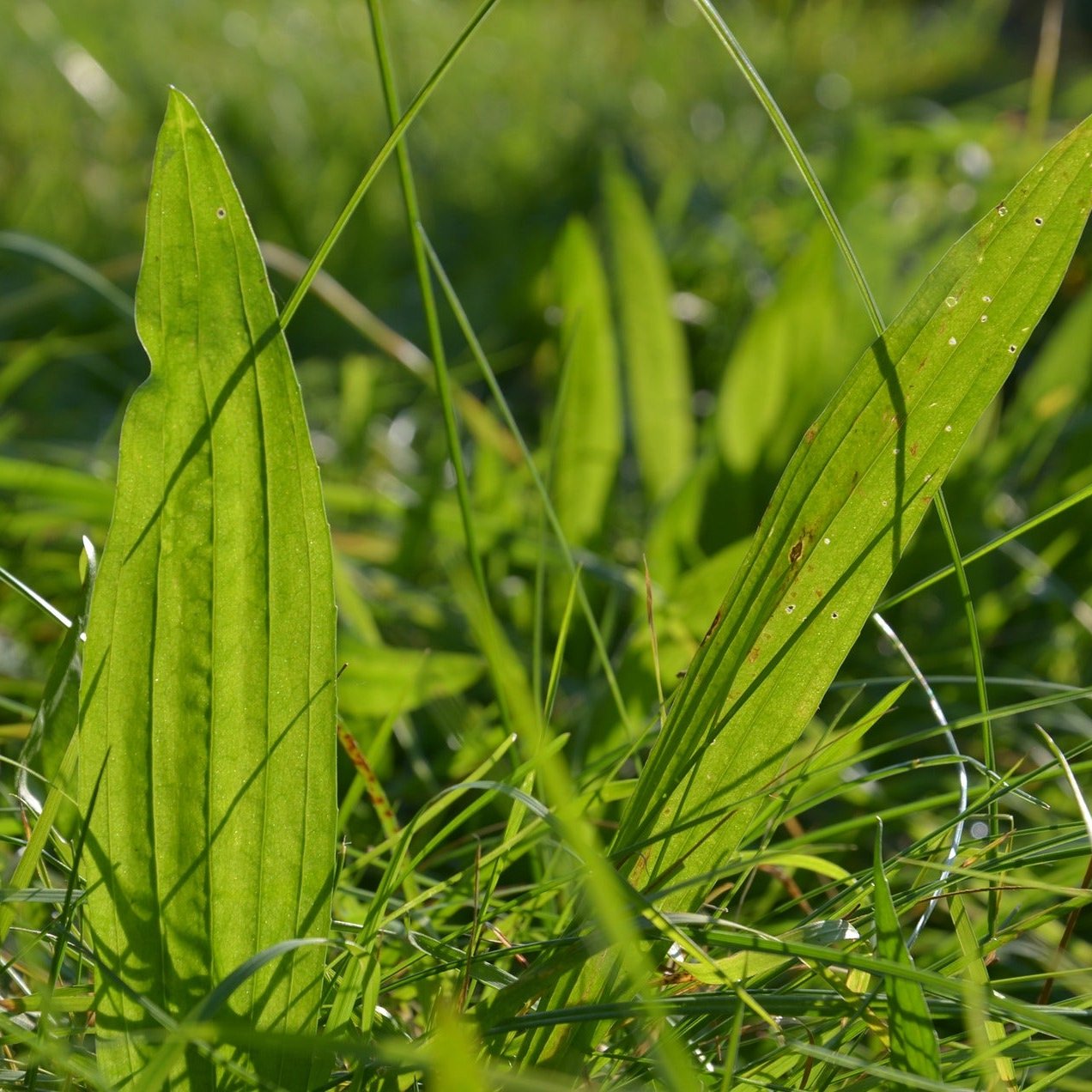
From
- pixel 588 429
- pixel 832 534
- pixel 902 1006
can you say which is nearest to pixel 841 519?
pixel 832 534

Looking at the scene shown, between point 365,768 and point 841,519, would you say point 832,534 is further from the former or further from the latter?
point 365,768

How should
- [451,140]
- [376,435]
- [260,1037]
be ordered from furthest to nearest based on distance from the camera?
[451,140] → [376,435] → [260,1037]

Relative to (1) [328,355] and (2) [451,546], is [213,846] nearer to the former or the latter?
(2) [451,546]

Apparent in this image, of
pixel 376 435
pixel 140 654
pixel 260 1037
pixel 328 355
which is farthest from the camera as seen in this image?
pixel 328 355

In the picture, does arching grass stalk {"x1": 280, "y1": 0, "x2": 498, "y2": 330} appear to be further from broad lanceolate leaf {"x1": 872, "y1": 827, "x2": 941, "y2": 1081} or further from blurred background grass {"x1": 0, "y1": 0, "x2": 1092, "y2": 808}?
broad lanceolate leaf {"x1": 872, "y1": 827, "x2": 941, "y2": 1081}

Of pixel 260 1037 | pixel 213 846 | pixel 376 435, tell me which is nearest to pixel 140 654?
pixel 213 846

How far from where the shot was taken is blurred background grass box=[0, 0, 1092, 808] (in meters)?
0.93

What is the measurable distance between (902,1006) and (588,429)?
2.34 ft

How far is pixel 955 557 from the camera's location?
461mm

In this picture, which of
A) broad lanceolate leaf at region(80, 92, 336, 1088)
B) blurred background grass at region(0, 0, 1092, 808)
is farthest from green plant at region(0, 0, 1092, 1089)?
blurred background grass at region(0, 0, 1092, 808)

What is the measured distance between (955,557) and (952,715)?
0.44 metres

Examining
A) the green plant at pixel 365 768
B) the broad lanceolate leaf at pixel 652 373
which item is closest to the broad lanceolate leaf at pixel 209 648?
the green plant at pixel 365 768

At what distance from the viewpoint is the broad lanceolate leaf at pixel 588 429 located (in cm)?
102

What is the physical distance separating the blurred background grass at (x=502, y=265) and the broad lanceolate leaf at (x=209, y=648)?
92mm
